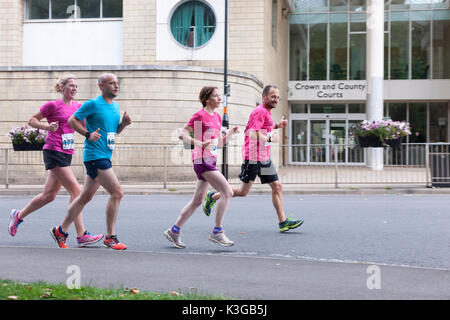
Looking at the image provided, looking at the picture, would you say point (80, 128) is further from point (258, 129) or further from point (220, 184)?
point (258, 129)

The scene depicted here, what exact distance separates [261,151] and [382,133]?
8885 millimetres

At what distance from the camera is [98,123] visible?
6.14 meters

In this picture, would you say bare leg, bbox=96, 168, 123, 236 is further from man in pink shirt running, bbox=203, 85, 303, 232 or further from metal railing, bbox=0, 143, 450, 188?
metal railing, bbox=0, 143, 450, 188

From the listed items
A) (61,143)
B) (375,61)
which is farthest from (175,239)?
(375,61)

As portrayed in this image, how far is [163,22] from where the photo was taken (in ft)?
78.5

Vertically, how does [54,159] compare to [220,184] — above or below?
above

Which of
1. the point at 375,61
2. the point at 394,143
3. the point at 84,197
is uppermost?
the point at 375,61

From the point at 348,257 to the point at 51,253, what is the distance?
324 centimetres

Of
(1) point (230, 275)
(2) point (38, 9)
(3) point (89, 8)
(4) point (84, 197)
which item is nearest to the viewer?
(1) point (230, 275)

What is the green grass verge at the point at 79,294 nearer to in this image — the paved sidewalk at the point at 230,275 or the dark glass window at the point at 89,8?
the paved sidewalk at the point at 230,275

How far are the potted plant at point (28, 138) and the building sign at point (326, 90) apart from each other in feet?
60.2

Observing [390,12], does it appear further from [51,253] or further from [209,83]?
[51,253]

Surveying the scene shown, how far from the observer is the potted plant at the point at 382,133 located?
15625mm

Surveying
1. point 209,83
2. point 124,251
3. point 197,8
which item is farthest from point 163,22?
point 124,251
